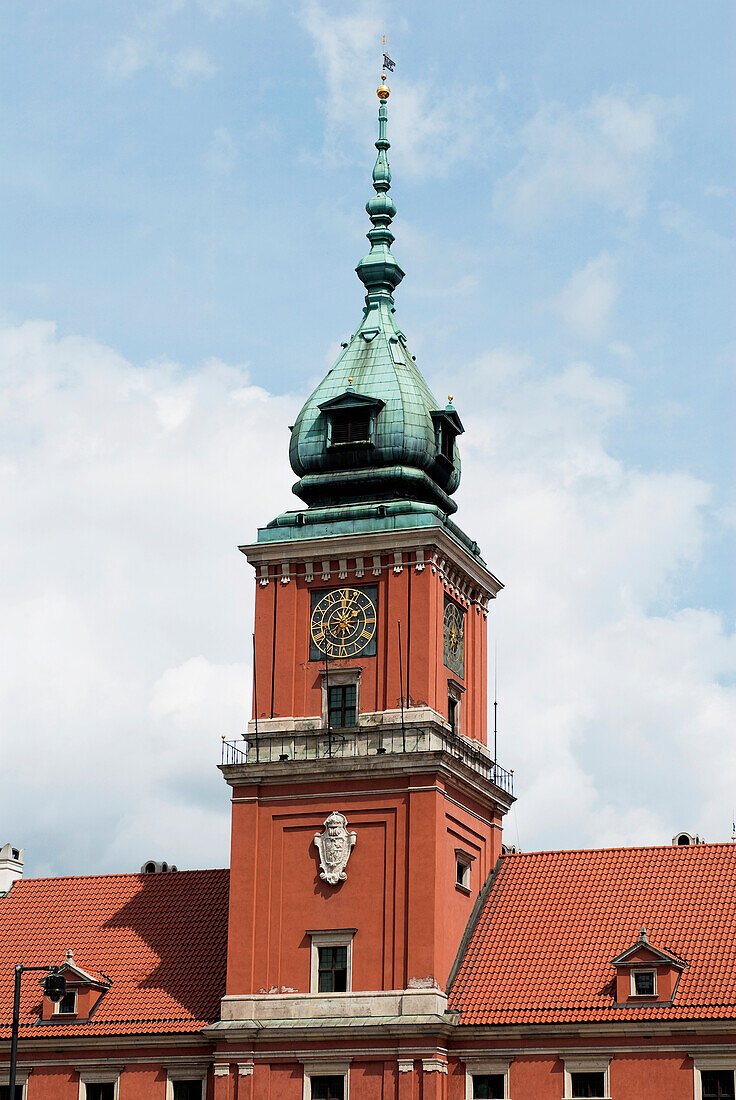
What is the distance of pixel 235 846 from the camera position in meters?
53.8

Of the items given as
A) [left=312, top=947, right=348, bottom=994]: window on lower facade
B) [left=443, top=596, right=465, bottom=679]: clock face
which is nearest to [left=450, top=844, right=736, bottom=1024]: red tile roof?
[left=312, top=947, right=348, bottom=994]: window on lower facade

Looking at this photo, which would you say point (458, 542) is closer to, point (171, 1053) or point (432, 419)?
point (432, 419)

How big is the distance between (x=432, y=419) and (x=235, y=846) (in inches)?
537

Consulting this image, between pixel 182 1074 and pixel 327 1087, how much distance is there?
14.5 feet

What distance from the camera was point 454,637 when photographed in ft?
185

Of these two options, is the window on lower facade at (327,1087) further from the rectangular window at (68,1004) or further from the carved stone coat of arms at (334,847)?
the rectangular window at (68,1004)

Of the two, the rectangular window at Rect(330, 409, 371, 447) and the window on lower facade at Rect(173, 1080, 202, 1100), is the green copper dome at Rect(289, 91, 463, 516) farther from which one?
the window on lower facade at Rect(173, 1080, 202, 1100)

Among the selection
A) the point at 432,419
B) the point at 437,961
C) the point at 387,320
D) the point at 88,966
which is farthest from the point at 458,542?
the point at 88,966

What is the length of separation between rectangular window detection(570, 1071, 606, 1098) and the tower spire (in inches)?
938

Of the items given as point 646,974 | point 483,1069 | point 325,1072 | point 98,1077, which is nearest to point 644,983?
point 646,974

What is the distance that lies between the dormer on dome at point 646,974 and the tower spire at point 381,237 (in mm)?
21425

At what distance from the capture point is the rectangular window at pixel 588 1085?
49.6m

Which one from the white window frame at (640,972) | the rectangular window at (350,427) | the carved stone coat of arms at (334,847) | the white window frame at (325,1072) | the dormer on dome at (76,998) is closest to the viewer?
the white window frame at (640,972)

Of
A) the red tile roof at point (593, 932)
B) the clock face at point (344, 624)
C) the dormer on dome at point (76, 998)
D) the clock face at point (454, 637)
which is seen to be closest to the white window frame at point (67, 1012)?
the dormer on dome at point (76, 998)
